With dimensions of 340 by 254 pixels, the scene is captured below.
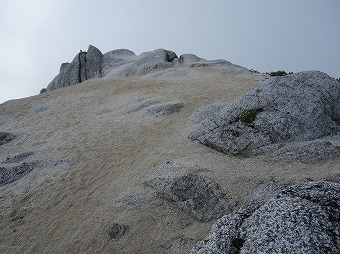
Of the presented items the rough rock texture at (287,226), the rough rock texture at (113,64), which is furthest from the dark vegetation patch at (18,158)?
the rough rock texture at (113,64)

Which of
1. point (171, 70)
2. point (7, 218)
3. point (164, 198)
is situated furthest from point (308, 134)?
point (171, 70)

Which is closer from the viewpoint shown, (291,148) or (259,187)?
(259,187)

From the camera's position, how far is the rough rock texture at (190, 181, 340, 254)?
30.3 feet

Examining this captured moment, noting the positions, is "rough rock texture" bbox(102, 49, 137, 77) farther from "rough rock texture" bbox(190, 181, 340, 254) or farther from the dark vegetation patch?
"rough rock texture" bbox(190, 181, 340, 254)

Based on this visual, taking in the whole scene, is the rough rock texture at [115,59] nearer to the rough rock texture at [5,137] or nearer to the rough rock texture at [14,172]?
the rough rock texture at [5,137]

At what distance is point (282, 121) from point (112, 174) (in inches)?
466

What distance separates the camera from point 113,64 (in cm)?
6372

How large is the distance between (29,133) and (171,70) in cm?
2292

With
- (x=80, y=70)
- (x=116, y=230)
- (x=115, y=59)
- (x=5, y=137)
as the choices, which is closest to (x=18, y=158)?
(x=5, y=137)

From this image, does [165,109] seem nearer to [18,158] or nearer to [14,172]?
[18,158]

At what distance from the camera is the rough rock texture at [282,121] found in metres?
18.9

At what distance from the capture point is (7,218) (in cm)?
1862

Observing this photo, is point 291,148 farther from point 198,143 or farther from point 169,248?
point 169,248

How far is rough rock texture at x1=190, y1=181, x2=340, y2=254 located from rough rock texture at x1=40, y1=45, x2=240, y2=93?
4099cm
